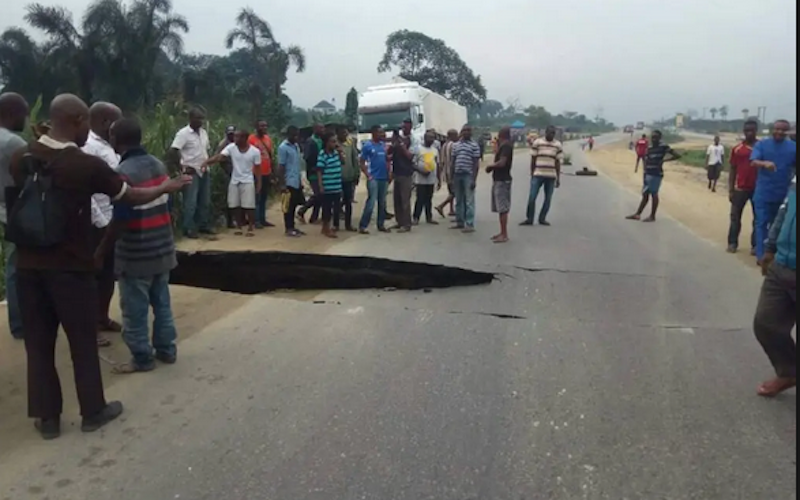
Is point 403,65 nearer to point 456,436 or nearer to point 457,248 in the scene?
point 457,248

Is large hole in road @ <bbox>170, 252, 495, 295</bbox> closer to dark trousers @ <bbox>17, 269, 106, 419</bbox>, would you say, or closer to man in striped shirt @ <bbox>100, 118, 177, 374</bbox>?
man in striped shirt @ <bbox>100, 118, 177, 374</bbox>

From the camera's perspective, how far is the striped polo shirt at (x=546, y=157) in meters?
12.0

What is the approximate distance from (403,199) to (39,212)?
26.3ft

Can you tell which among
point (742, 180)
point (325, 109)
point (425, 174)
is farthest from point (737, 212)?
point (325, 109)

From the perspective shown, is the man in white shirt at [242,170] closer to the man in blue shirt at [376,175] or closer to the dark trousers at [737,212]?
the man in blue shirt at [376,175]

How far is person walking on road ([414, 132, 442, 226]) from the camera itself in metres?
12.0

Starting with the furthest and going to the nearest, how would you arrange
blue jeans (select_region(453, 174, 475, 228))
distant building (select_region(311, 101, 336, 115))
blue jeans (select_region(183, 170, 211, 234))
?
distant building (select_region(311, 101, 336, 115))
blue jeans (select_region(453, 174, 475, 228))
blue jeans (select_region(183, 170, 211, 234))

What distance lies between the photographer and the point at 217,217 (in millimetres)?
11750

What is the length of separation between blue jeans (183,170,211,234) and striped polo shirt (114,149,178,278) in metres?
5.18

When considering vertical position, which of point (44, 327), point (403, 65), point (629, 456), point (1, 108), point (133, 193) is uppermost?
point (403, 65)

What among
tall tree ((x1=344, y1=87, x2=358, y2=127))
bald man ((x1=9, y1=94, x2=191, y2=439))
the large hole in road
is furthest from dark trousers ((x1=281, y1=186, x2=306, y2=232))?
tall tree ((x1=344, y1=87, x2=358, y2=127))

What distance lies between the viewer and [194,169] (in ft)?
32.8

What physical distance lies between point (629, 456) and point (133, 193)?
3.13 m

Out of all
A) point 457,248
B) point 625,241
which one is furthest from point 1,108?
point 625,241
